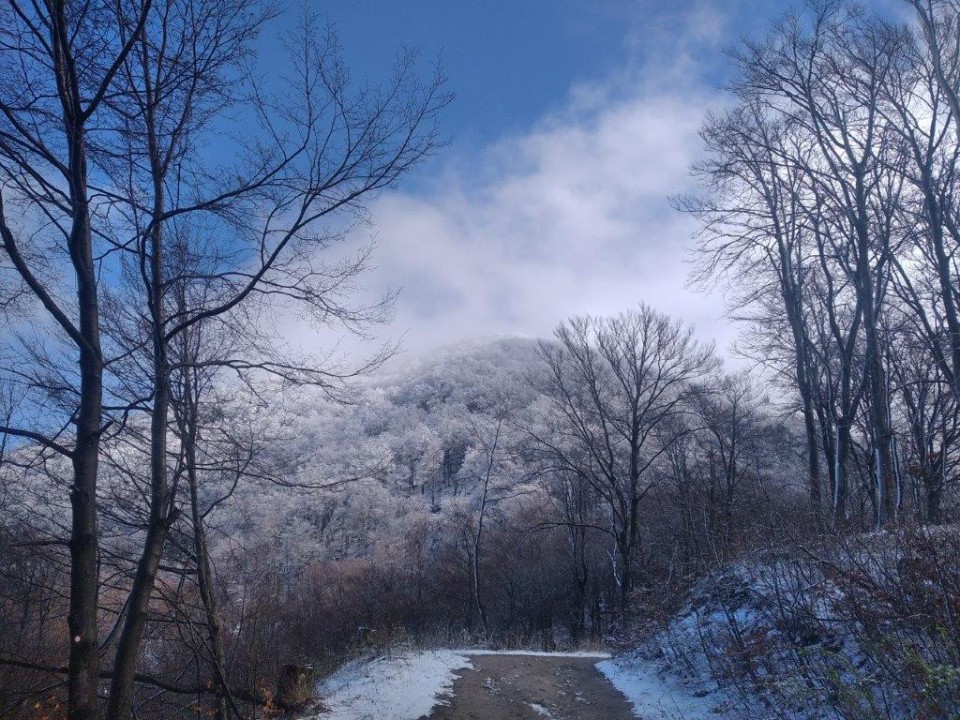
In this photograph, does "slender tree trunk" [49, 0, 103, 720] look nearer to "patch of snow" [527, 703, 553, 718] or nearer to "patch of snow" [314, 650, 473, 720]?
"patch of snow" [314, 650, 473, 720]

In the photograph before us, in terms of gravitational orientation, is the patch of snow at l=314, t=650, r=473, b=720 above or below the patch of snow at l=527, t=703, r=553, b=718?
above

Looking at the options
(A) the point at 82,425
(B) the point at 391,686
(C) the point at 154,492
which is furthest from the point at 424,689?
(A) the point at 82,425

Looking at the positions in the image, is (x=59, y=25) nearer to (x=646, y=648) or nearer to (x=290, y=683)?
(x=290, y=683)

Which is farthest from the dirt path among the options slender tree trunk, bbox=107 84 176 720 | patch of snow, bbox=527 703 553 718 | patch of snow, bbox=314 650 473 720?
slender tree trunk, bbox=107 84 176 720

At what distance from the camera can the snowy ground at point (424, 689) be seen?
26.0 feet

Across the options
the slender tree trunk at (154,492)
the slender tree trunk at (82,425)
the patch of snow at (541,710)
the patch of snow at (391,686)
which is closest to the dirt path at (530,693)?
the patch of snow at (541,710)

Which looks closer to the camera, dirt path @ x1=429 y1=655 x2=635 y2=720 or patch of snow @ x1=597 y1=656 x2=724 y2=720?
patch of snow @ x1=597 y1=656 x2=724 y2=720

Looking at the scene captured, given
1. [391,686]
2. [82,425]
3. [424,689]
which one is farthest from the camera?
[391,686]

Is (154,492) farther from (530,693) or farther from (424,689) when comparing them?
(530,693)

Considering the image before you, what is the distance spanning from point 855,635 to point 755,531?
10.9 feet

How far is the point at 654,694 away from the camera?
8828mm

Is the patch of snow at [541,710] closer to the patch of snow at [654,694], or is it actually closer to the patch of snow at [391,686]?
the patch of snow at [654,694]

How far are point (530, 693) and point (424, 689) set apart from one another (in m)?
1.60

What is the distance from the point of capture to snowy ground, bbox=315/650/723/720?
7910 mm
